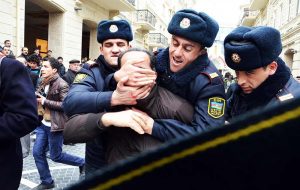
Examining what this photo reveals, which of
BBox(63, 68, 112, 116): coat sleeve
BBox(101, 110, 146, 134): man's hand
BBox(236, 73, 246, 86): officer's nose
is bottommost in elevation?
BBox(101, 110, 146, 134): man's hand

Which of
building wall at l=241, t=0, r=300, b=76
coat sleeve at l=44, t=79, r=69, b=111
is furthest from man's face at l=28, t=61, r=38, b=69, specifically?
building wall at l=241, t=0, r=300, b=76

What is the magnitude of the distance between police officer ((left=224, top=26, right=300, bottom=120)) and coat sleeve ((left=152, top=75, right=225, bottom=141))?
193mm

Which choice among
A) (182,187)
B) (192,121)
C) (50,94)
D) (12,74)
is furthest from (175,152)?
(50,94)

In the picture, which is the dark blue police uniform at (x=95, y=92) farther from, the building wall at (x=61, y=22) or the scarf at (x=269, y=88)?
the building wall at (x=61, y=22)

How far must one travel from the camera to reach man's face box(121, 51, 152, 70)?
61.6 inches

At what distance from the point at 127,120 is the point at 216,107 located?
1.36 ft

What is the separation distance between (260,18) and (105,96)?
1306 inches

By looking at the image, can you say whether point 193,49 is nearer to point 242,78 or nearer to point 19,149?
point 242,78

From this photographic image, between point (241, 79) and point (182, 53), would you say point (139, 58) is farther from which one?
point (241, 79)

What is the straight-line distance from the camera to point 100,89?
188 centimetres

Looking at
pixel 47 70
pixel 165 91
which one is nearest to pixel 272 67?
pixel 165 91

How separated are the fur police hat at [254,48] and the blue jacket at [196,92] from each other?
0.14 m

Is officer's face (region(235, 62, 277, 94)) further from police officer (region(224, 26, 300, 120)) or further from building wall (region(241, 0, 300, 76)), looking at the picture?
building wall (region(241, 0, 300, 76))

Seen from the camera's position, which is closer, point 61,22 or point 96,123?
point 96,123
